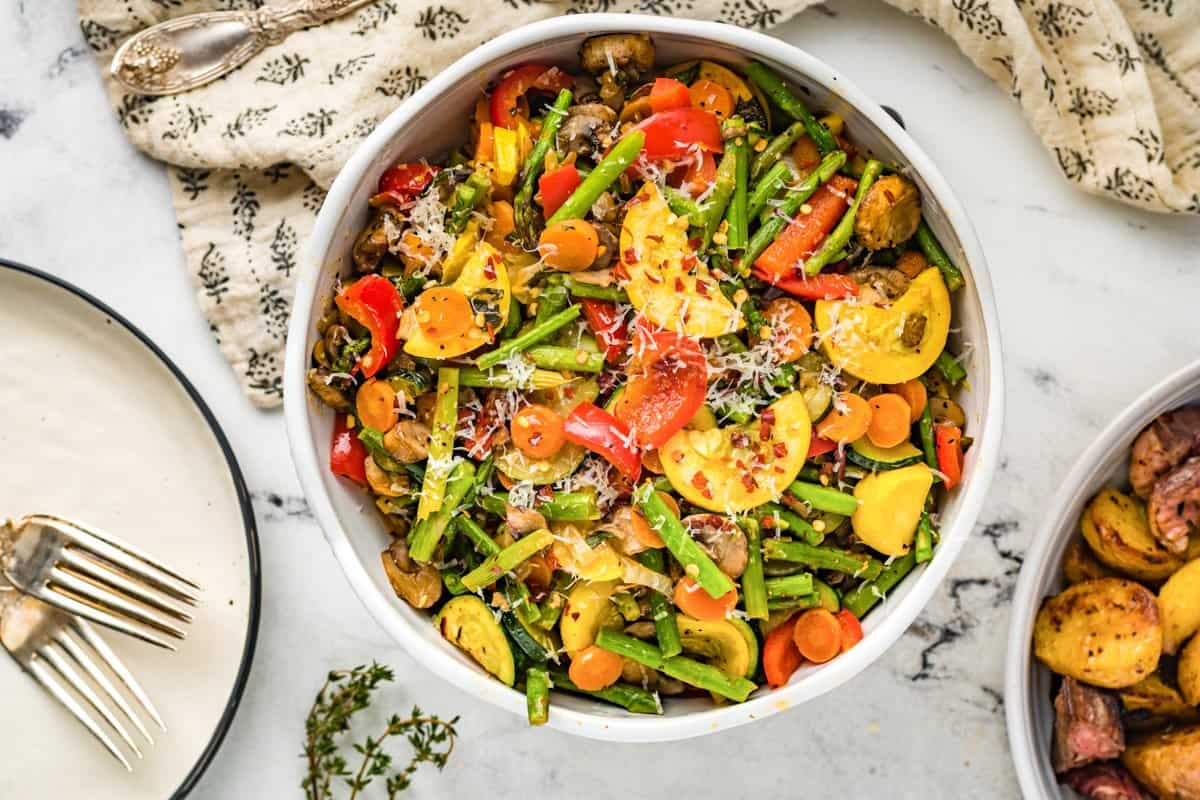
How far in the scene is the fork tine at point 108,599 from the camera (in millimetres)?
2848

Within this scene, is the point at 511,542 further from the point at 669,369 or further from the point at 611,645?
the point at 669,369

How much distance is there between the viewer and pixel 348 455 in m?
2.59

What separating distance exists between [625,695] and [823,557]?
0.56 m

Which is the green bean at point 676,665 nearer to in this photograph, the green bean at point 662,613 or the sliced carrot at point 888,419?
the green bean at point 662,613

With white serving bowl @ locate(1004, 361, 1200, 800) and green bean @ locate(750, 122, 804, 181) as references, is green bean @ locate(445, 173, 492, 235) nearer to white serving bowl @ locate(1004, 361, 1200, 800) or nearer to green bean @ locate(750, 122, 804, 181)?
green bean @ locate(750, 122, 804, 181)

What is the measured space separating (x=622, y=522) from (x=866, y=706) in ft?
3.51

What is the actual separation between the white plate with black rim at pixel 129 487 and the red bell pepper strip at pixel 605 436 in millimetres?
1102

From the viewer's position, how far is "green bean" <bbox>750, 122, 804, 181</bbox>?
2.47 m

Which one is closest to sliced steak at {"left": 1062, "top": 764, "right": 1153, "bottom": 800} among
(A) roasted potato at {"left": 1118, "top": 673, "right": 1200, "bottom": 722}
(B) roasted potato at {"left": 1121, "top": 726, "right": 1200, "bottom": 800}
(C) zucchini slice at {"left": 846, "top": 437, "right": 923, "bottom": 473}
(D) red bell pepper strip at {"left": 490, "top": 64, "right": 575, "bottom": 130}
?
(B) roasted potato at {"left": 1121, "top": 726, "right": 1200, "bottom": 800}

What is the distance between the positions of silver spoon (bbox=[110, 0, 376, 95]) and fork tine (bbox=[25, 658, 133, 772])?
4.99ft

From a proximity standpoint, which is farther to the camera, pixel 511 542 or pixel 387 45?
pixel 387 45

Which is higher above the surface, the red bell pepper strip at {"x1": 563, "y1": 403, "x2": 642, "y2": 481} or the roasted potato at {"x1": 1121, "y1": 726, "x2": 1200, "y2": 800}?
the red bell pepper strip at {"x1": 563, "y1": 403, "x2": 642, "y2": 481}

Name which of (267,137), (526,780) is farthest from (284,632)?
(267,137)

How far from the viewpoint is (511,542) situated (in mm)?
2447
